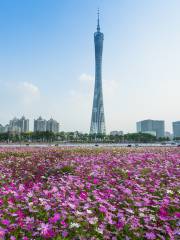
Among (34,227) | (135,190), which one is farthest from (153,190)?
(34,227)

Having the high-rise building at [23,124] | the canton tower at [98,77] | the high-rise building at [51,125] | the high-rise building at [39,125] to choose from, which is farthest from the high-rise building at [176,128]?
the canton tower at [98,77]

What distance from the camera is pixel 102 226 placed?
268cm

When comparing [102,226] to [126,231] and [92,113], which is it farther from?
[92,113]

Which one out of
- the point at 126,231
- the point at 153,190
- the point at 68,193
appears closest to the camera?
the point at 126,231

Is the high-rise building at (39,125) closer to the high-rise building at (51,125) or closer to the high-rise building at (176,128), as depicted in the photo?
the high-rise building at (51,125)

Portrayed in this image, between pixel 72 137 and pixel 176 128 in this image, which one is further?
pixel 176 128

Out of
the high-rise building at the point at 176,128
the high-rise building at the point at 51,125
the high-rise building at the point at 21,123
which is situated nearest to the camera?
the high-rise building at the point at 51,125

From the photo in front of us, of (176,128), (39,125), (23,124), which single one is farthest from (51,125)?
(176,128)

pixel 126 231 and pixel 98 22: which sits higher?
pixel 98 22

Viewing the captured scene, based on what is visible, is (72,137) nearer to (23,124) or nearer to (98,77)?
(98,77)

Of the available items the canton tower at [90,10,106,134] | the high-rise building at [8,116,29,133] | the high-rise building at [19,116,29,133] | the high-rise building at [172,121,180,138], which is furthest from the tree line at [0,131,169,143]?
the high-rise building at [172,121,180,138]

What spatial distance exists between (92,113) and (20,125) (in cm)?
7474

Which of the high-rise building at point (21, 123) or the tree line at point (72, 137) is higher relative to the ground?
the high-rise building at point (21, 123)

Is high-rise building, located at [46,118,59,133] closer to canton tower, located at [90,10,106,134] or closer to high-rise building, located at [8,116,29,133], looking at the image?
high-rise building, located at [8,116,29,133]
